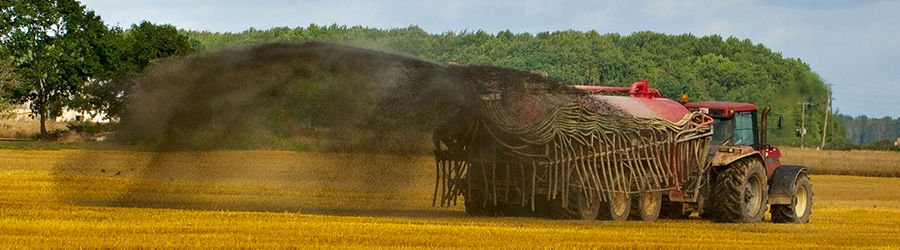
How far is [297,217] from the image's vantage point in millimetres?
21469

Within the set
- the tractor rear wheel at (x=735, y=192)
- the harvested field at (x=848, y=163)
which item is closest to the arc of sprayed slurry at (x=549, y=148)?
the tractor rear wheel at (x=735, y=192)

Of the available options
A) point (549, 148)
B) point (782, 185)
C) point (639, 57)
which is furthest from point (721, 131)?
point (639, 57)

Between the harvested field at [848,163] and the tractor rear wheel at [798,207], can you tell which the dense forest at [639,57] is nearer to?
the harvested field at [848,163]

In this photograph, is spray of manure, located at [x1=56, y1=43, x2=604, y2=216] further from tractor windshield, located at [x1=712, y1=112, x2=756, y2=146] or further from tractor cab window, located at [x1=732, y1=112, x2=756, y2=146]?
tractor cab window, located at [x1=732, y1=112, x2=756, y2=146]

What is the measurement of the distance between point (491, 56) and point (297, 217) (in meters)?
64.3

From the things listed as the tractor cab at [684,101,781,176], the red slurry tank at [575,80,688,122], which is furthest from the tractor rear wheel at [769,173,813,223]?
the red slurry tank at [575,80,688,122]

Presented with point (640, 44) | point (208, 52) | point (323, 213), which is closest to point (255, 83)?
point (208, 52)

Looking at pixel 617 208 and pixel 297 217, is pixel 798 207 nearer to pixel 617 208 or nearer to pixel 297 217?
pixel 617 208

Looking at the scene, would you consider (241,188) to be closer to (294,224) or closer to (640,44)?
(294,224)

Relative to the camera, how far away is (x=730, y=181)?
2609 centimetres

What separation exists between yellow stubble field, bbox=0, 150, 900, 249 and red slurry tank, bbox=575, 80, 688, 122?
202 cm

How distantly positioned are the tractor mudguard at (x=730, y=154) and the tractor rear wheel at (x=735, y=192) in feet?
0.51

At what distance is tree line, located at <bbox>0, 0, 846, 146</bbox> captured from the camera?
169ft

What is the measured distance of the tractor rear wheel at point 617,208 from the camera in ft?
80.8
